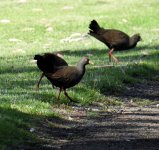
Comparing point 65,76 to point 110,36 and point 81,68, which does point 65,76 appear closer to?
point 81,68

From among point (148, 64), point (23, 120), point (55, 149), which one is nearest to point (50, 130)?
point (23, 120)

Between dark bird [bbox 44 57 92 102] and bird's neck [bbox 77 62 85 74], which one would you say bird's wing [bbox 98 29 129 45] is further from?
dark bird [bbox 44 57 92 102]

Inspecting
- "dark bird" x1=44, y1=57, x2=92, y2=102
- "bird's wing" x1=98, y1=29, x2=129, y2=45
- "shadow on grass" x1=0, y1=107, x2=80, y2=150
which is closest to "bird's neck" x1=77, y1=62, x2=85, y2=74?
"dark bird" x1=44, y1=57, x2=92, y2=102

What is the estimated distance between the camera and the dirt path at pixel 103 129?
10469 millimetres

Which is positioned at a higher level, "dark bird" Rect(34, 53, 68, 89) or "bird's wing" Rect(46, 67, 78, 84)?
"dark bird" Rect(34, 53, 68, 89)

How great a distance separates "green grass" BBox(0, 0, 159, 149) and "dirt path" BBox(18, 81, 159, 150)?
13.7 inches

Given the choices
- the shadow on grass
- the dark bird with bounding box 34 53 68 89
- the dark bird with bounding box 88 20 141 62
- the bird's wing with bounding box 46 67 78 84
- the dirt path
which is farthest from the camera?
the dark bird with bounding box 88 20 141 62

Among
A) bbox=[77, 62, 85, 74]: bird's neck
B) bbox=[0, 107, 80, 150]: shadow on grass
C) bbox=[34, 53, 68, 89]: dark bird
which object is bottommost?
bbox=[0, 107, 80, 150]: shadow on grass

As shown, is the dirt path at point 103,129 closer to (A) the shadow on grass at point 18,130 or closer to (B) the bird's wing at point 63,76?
(A) the shadow on grass at point 18,130

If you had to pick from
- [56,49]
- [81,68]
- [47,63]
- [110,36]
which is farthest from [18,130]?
[56,49]

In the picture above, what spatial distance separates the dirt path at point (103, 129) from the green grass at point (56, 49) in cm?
35

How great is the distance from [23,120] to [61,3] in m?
26.1

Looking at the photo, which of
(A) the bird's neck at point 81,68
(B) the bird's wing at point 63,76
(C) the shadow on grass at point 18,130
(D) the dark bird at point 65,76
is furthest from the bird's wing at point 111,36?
(C) the shadow on grass at point 18,130

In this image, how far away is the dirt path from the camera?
10.5 metres
